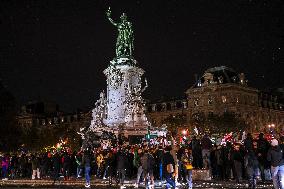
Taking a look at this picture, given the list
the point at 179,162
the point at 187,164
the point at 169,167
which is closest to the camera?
the point at 169,167

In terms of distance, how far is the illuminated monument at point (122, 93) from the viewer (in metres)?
46.9

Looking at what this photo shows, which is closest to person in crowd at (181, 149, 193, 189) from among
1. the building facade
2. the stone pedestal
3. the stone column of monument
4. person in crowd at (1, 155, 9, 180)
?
person in crowd at (1, 155, 9, 180)

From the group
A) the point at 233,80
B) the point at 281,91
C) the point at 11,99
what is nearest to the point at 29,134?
the point at 11,99

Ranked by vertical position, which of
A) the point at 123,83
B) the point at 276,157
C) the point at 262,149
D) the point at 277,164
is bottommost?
the point at 277,164

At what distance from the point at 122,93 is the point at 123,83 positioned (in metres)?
1.06

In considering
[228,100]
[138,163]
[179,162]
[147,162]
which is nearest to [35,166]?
[138,163]

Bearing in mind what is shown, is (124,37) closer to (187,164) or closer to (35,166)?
(35,166)

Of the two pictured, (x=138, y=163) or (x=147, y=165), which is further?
(x=138, y=163)

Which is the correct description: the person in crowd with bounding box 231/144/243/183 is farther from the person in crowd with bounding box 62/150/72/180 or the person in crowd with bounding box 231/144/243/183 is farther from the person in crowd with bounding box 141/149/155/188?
the person in crowd with bounding box 62/150/72/180

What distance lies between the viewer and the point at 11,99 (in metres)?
56.0

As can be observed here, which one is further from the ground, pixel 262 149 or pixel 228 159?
pixel 262 149

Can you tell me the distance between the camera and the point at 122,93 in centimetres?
4947

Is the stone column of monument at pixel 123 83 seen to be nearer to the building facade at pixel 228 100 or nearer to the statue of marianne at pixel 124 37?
the statue of marianne at pixel 124 37

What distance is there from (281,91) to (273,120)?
19874 millimetres
